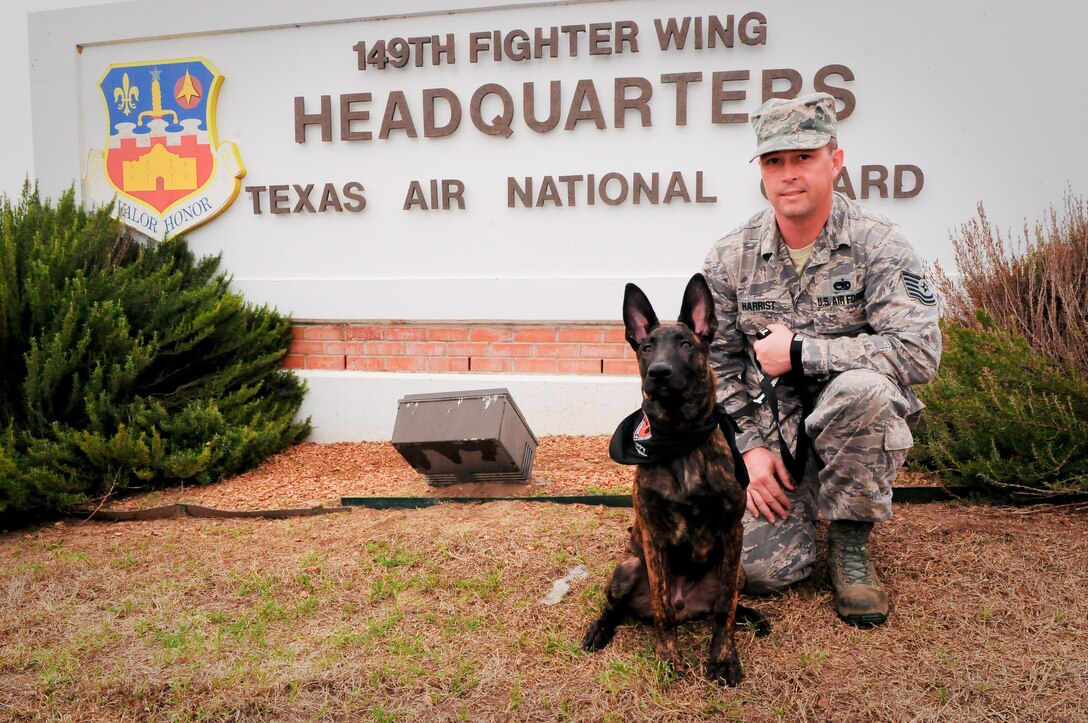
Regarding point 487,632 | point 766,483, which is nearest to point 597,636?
point 487,632

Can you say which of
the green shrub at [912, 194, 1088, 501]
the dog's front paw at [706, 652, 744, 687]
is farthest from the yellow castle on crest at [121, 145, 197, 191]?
the dog's front paw at [706, 652, 744, 687]

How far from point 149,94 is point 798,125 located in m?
5.82

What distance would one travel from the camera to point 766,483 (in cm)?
317

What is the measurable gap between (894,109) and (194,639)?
5.32m

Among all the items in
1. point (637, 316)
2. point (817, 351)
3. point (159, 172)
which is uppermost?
point (159, 172)

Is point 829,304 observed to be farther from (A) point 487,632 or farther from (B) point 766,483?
(A) point 487,632

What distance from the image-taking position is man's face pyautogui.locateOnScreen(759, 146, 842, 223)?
10.0ft

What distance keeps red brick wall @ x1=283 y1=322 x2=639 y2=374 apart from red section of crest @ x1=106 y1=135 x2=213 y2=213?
152 centimetres

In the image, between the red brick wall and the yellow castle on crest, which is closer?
the red brick wall

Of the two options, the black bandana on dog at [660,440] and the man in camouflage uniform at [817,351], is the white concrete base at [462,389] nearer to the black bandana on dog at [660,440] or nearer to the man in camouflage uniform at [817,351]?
the man in camouflage uniform at [817,351]

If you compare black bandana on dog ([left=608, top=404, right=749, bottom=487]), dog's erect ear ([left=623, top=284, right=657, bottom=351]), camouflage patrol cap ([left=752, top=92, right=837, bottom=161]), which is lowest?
black bandana on dog ([left=608, top=404, right=749, bottom=487])

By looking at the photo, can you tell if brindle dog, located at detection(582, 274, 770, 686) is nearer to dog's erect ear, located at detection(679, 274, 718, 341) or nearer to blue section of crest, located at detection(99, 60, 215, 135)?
dog's erect ear, located at detection(679, 274, 718, 341)

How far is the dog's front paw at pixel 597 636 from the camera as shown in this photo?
9.71 ft

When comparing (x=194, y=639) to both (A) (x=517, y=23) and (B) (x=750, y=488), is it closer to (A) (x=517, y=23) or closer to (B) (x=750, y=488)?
(B) (x=750, y=488)
